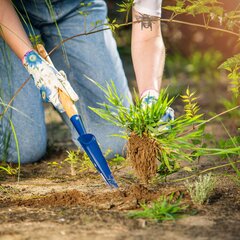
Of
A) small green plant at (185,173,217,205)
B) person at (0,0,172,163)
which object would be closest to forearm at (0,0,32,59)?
person at (0,0,172,163)

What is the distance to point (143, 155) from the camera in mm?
2457

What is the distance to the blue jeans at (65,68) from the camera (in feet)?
11.5

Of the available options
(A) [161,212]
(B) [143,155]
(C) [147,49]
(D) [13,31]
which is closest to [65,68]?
(C) [147,49]

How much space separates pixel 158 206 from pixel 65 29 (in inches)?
71.8

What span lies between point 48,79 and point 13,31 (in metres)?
0.33

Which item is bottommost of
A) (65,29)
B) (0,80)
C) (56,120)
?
(56,120)

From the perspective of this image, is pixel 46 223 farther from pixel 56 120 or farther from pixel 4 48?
pixel 56 120

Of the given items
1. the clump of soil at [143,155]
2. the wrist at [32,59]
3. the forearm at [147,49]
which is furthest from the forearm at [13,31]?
the clump of soil at [143,155]

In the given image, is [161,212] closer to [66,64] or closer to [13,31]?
[13,31]

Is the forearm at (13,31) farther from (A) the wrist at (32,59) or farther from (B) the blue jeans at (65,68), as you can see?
(B) the blue jeans at (65,68)

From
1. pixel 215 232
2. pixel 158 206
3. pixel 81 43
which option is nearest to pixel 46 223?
pixel 158 206

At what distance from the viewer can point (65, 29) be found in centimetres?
366

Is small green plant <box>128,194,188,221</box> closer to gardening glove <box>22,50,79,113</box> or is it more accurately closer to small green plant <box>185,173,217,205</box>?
small green plant <box>185,173,217,205</box>

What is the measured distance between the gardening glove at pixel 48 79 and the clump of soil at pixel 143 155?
36 centimetres
